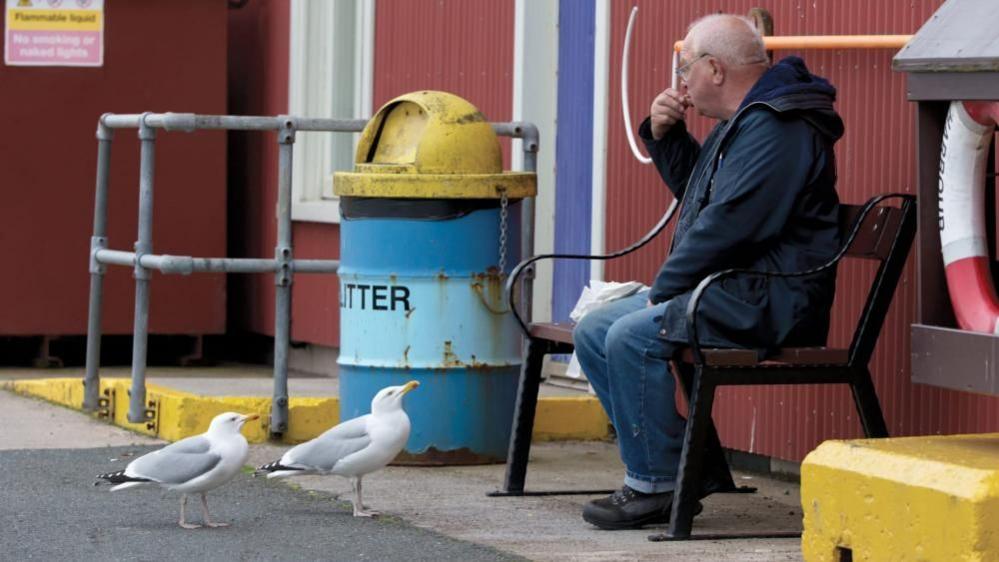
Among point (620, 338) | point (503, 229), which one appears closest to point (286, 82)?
point (503, 229)

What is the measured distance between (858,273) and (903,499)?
2.05m

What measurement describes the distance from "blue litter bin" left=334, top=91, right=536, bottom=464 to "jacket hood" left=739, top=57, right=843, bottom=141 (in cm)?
160

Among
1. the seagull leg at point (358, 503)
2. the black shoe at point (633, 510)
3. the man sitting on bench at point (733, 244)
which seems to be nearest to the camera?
the man sitting on bench at point (733, 244)

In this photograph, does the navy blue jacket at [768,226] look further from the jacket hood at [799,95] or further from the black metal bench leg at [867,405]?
the black metal bench leg at [867,405]

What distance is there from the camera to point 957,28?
16.9 ft

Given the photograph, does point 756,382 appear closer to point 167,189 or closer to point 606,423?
point 606,423

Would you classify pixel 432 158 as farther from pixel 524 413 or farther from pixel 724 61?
pixel 724 61

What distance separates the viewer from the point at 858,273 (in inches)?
273

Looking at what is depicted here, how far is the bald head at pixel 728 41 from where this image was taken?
6.29m

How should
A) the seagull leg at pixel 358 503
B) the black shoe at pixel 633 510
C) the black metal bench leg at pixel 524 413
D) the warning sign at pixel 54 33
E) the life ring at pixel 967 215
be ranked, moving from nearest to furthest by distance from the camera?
1. the life ring at pixel 967 215
2. the black shoe at pixel 633 510
3. the seagull leg at pixel 358 503
4. the black metal bench leg at pixel 524 413
5. the warning sign at pixel 54 33

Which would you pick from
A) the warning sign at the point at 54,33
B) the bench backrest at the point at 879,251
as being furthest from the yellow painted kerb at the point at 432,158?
the warning sign at the point at 54,33

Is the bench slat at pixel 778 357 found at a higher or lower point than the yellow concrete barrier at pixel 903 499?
higher

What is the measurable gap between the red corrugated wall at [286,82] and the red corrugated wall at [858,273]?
2.11 metres

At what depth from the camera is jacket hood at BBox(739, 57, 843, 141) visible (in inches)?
237
